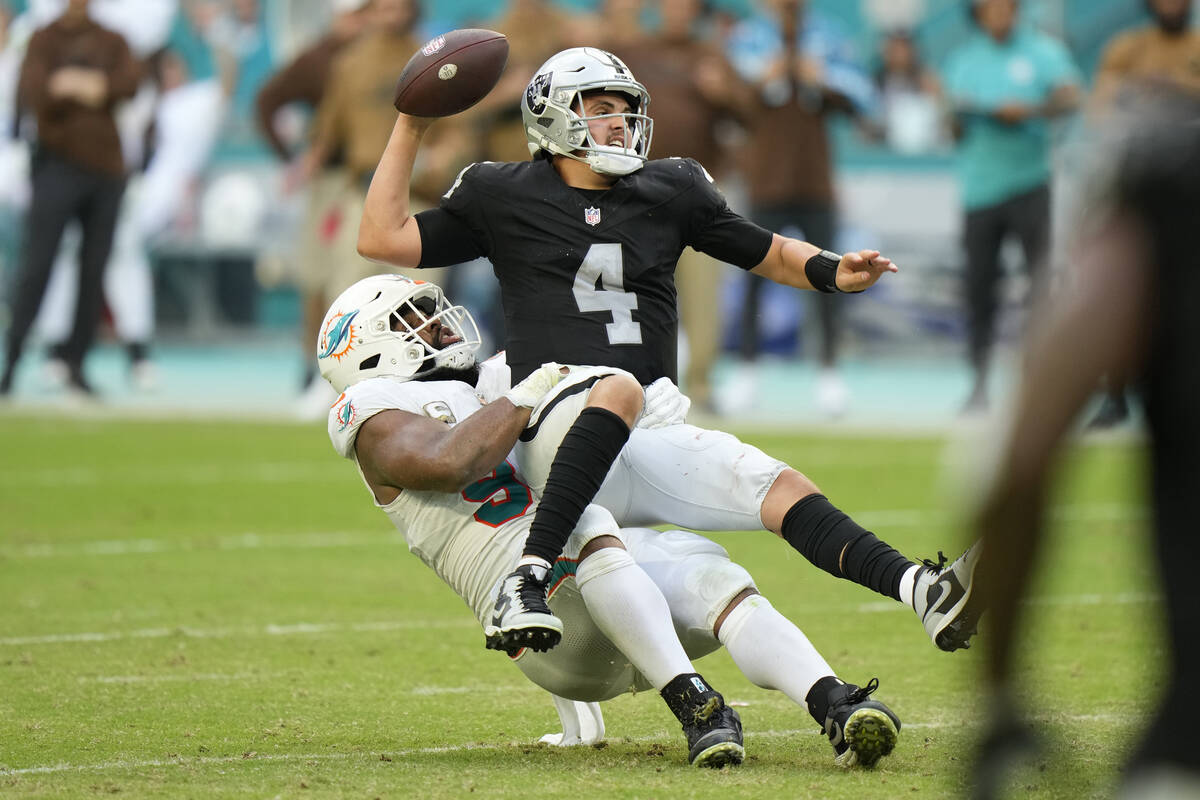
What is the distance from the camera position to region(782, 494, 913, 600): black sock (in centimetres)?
395

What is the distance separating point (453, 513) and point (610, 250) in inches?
30.1

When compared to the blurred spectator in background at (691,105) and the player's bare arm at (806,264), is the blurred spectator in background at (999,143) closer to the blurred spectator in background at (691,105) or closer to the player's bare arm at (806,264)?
the blurred spectator in background at (691,105)

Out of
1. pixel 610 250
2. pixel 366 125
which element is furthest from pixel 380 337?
pixel 366 125

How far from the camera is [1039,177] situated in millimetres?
11250

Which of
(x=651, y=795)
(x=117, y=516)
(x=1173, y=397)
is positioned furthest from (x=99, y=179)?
(x=1173, y=397)

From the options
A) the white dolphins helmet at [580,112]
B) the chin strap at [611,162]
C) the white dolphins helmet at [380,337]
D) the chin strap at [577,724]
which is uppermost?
the white dolphins helmet at [580,112]

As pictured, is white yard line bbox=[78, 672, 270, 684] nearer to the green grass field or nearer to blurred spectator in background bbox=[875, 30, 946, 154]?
the green grass field

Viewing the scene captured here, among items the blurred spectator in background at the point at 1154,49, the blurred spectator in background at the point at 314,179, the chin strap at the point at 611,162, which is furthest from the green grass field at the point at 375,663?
the blurred spectator in background at the point at 314,179

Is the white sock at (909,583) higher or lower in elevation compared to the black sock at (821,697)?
higher

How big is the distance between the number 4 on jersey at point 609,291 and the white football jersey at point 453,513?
433mm

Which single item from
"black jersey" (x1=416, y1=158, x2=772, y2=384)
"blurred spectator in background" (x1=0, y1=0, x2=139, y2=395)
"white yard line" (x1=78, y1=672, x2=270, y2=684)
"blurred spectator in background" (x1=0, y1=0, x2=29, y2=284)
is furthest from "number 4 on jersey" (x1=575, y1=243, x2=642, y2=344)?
"blurred spectator in background" (x1=0, y1=0, x2=29, y2=284)

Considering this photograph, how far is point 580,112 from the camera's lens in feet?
14.7

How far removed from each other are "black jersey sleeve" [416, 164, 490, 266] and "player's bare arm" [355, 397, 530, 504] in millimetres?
578

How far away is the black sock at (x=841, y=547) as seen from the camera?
3953 millimetres
